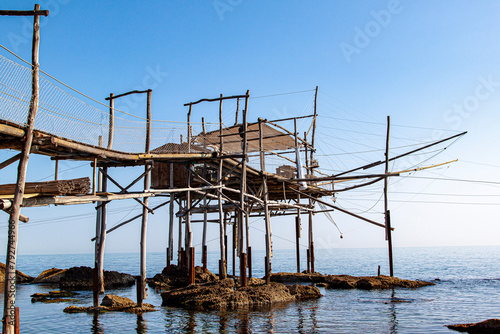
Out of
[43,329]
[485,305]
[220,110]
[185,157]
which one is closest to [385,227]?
[485,305]

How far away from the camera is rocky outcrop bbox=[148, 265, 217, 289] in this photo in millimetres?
24188

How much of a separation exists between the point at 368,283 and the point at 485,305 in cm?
644

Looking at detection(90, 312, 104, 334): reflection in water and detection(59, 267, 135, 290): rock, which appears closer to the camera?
detection(90, 312, 104, 334): reflection in water

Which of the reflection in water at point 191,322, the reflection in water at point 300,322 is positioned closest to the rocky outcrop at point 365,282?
the reflection in water at point 300,322

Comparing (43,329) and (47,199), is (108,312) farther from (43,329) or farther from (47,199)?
(47,199)

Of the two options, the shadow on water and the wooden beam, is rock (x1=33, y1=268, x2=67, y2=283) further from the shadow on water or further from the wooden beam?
the wooden beam

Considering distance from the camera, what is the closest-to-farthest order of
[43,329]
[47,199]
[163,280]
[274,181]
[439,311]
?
[47,199] < [43,329] < [439,311] < [163,280] < [274,181]

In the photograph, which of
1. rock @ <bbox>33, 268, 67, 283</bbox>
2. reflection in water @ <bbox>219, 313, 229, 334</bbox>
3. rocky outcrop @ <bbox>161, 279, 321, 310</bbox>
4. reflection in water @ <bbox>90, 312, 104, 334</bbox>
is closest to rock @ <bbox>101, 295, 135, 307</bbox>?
reflection in water @ <bbox>90, 312, 104, 334</bbox>

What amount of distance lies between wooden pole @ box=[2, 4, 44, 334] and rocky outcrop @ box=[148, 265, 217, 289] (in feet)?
46.4

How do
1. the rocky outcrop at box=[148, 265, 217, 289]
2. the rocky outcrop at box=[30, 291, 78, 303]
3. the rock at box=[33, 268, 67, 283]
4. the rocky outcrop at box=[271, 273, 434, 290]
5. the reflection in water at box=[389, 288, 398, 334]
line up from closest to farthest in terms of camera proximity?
the reflection in water at box=[389, 288, 398, 334]
the rocky outcrop at box=[30, 291, 78, 303]
the rocky outcrop at box=[148, 265, 217, 289]
the rocky outcrop at box=[271, 273, 434, 290]
the rock at box=[33, 268, 67, 283]

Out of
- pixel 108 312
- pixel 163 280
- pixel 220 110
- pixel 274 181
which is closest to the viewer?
pixel 108 312

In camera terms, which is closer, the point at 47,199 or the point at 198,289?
the point at 47,199

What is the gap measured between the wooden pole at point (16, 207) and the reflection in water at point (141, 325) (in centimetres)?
465

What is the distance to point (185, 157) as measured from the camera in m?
18.8
